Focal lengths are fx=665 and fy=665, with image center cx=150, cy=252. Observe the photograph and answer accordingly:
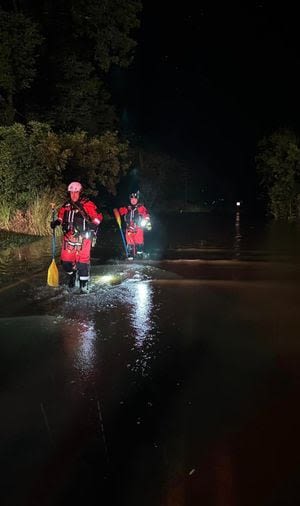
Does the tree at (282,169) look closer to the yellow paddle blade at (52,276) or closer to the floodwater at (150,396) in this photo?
the floodwater at (150,396)

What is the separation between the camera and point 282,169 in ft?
148

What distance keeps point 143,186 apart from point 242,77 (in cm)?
2799

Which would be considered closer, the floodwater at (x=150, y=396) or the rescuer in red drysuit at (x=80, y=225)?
the floodwater at (x=150, y=396)

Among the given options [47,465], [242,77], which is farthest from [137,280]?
[242,77]

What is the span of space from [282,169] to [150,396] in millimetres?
40950

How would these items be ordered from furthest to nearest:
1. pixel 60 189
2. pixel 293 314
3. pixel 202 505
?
pixel 60 189
pixel 293 314
pixel 202 505

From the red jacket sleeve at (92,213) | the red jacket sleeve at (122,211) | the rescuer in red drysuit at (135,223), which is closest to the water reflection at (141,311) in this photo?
the red jacket sleeve at (92,213)

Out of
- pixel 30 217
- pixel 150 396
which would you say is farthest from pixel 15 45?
pixel 150 396

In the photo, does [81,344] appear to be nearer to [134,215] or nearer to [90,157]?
[134,215]

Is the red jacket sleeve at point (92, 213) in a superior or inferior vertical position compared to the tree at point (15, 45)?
inferior

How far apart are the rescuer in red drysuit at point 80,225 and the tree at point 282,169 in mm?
34291

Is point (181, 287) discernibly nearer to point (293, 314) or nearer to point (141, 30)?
point (293, 314)

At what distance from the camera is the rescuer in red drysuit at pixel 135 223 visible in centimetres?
1622

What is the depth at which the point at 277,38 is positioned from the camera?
39750 millimetres
